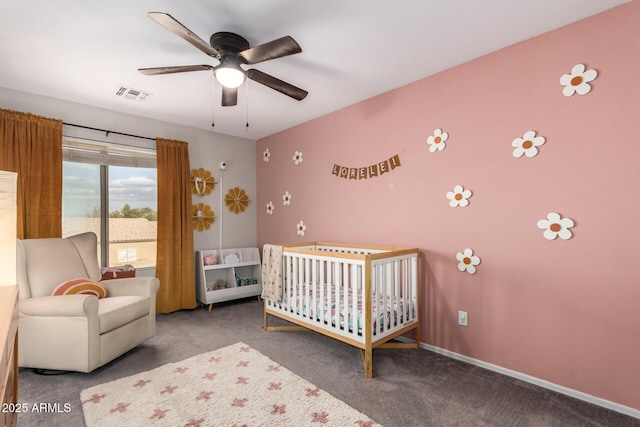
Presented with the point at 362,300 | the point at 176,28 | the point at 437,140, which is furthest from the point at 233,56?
the point at 362,300

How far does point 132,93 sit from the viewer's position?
9.70ft

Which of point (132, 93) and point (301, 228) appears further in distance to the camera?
point (301, 228)

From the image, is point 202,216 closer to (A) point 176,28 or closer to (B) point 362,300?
(B) point 362,300

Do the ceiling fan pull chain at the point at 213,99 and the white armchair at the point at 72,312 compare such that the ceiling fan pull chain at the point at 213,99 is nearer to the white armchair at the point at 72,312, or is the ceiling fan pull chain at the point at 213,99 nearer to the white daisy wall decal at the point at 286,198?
the white daisy wall decal at the point at 286,198

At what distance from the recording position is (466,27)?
1.98m

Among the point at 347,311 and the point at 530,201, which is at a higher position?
the point at 530,201

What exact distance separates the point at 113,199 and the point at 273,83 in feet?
8.15

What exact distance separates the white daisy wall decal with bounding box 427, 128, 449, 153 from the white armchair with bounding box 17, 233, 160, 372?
2.62m

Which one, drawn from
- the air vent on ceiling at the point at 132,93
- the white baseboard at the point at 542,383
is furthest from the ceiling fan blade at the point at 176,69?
the white baseboard at the point at 542,383

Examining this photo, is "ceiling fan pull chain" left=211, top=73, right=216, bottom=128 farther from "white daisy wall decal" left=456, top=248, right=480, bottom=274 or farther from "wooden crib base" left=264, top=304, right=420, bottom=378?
"white daisy wall decal" left=456, top=248, right=480, bottom=274

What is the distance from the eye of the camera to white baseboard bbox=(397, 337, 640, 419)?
1.78 m

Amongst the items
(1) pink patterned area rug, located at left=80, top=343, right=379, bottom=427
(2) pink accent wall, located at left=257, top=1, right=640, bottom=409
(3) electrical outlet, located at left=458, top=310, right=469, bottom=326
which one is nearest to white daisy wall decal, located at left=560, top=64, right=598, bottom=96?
(2) pink accent wall, located at left=257, top=1, right=640, bottom=409

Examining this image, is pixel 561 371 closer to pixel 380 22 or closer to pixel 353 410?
pixel 353 410

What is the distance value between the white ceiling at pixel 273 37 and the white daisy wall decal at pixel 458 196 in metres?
0.96
